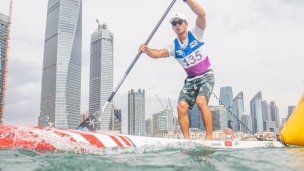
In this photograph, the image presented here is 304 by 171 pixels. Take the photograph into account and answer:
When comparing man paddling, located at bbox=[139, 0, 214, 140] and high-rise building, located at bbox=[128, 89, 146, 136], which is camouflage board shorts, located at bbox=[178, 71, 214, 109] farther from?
high-rise building, located at bbox=[128, 89, 146, 136]

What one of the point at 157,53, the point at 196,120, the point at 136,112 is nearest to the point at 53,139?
the point at 157,53

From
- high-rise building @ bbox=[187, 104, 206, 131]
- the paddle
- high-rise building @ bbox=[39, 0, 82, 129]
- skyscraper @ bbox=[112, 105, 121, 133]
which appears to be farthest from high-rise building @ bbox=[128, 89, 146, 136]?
the paddle

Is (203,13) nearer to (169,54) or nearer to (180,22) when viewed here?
(180,22)

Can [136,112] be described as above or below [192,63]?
above

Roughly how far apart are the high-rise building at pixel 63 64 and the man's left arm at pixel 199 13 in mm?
162780

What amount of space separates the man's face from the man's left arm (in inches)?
12.4

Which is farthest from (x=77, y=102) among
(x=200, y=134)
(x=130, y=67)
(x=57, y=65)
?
(x=130, y=67)

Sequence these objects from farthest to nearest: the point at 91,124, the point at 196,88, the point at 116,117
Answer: the point at 116,117, the point at 91,124, the point at 196,88

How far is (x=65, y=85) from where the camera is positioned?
163 m

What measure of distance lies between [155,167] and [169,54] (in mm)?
4067

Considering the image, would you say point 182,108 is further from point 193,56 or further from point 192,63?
point 193,56

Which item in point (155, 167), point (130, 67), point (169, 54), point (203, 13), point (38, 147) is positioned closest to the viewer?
point (155, 167)

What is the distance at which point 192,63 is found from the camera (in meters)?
6.16

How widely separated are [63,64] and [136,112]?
56.1 meters
